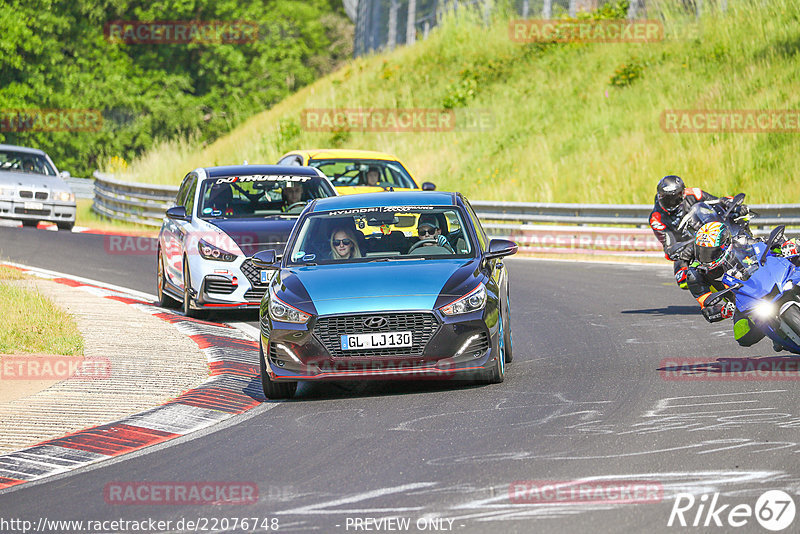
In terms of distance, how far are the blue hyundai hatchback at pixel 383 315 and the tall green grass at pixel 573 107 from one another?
1731 cm

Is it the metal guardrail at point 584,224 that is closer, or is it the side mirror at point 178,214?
the side mirror at point 178,214

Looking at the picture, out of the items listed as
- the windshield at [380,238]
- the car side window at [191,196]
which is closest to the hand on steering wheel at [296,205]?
the car side window at [191,196]

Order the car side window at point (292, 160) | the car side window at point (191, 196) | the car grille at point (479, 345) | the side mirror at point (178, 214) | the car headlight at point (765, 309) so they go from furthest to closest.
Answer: the car side window at point (292, 160), the car side window at point (191, 196), the side mirror at point (178, 214), the car headlight at point (765, 309), the car grille at point (479, 345)

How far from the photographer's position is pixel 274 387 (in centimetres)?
982

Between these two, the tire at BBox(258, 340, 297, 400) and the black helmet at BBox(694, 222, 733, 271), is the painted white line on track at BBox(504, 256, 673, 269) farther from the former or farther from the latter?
the tire at BBox(258, 340, 297, 400)

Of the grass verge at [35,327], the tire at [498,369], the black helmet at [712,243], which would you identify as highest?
the black helmet at [712,243]

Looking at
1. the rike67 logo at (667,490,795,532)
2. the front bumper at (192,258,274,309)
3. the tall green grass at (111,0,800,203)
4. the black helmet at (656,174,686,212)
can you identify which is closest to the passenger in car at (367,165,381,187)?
the front bumper at (192,258,274,309)

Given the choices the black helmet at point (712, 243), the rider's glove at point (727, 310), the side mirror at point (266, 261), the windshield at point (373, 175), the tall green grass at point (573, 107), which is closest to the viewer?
the side mirror at point (266, 261)

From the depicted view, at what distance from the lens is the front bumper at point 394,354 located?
9.44 metres

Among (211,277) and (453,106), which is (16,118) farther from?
(211,277)

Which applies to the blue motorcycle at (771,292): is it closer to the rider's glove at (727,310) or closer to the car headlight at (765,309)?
the car headlight at (765,309)

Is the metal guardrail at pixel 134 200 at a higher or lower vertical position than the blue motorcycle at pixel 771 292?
lower

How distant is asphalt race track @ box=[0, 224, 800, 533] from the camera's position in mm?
6266

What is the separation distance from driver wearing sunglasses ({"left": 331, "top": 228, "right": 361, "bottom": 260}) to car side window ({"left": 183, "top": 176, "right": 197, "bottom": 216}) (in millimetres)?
5009
